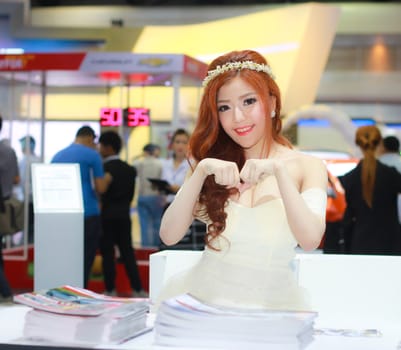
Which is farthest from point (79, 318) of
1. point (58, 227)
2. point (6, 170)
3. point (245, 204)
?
point (6, 170)

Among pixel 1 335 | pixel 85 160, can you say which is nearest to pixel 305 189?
pixel 1 335

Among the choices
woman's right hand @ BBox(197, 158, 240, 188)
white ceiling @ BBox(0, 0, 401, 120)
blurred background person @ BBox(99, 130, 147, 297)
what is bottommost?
blurred background person @ BBox(99, 130, 147, 297)

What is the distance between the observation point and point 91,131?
256 inches

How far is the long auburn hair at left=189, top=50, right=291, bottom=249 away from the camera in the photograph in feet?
7.03

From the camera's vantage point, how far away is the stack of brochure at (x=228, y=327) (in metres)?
1.55

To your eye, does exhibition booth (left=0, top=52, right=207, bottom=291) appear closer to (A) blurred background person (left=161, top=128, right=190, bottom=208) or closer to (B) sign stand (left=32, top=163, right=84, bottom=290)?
(A) blurred background person (left=161, top=128, right=190, bottom=208)

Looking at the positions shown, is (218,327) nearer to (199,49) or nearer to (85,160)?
(85,160)

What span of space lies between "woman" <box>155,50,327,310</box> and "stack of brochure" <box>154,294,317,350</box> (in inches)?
16.1

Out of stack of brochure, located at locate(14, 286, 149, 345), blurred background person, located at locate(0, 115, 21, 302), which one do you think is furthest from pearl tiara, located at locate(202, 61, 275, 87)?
blurred background person, located at locate(0, 115, 21, 302)

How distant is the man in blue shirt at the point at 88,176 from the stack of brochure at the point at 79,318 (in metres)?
4.63

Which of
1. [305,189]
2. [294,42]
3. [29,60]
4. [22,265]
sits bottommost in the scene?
[22,265]

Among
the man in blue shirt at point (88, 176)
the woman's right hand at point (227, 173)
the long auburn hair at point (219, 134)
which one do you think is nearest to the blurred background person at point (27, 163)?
the man in blue shirt at point (88, 176)

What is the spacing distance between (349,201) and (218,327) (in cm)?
415

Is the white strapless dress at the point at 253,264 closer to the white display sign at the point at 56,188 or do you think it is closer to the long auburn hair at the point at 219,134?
the long auburn hair at the point at 219,134
